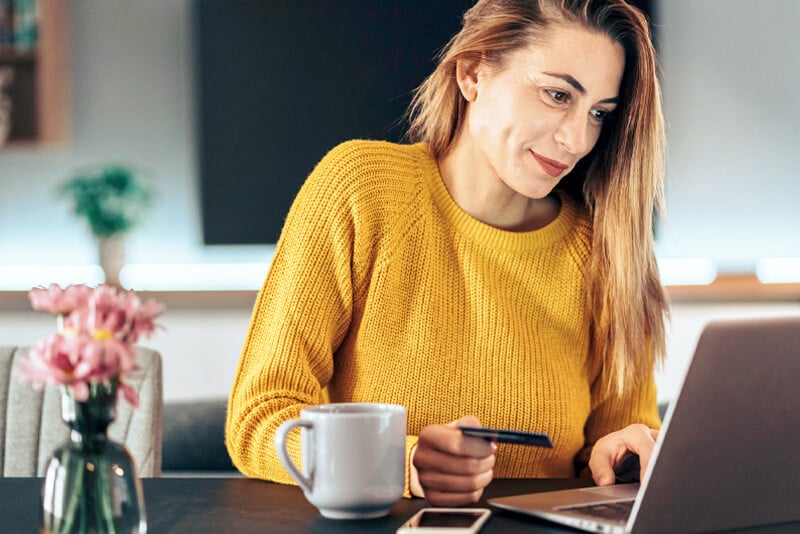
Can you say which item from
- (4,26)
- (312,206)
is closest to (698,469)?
(312,206)

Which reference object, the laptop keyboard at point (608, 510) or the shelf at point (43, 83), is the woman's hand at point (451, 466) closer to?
the laptop keyboard at point (608, 510)

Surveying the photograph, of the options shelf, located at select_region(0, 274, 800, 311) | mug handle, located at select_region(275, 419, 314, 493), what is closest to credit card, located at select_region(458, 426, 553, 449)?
mug handle, located at select_region(275, 419, 314, 493)

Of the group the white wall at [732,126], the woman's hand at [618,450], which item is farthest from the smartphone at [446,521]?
the white wall at [732,126]

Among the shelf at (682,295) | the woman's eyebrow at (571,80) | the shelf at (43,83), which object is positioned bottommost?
the shelf at (682,295)

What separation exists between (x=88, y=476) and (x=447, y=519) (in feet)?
1.03

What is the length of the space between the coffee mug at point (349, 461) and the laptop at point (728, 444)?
136 mm

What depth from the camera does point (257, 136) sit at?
3143 mm

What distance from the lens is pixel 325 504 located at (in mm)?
876

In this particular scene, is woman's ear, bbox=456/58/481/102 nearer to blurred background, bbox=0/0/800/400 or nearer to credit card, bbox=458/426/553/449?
credit card, bbox=458/426/553/449

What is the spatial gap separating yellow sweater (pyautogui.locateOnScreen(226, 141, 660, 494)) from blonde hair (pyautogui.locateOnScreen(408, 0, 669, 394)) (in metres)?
0.04

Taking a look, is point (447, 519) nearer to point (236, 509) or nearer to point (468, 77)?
point (236, 509)

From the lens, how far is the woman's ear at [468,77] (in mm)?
1414

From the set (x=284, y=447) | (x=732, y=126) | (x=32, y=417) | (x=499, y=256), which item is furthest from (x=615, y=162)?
(x=732, y=126)

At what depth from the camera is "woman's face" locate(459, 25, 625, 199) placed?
133 centimetres
